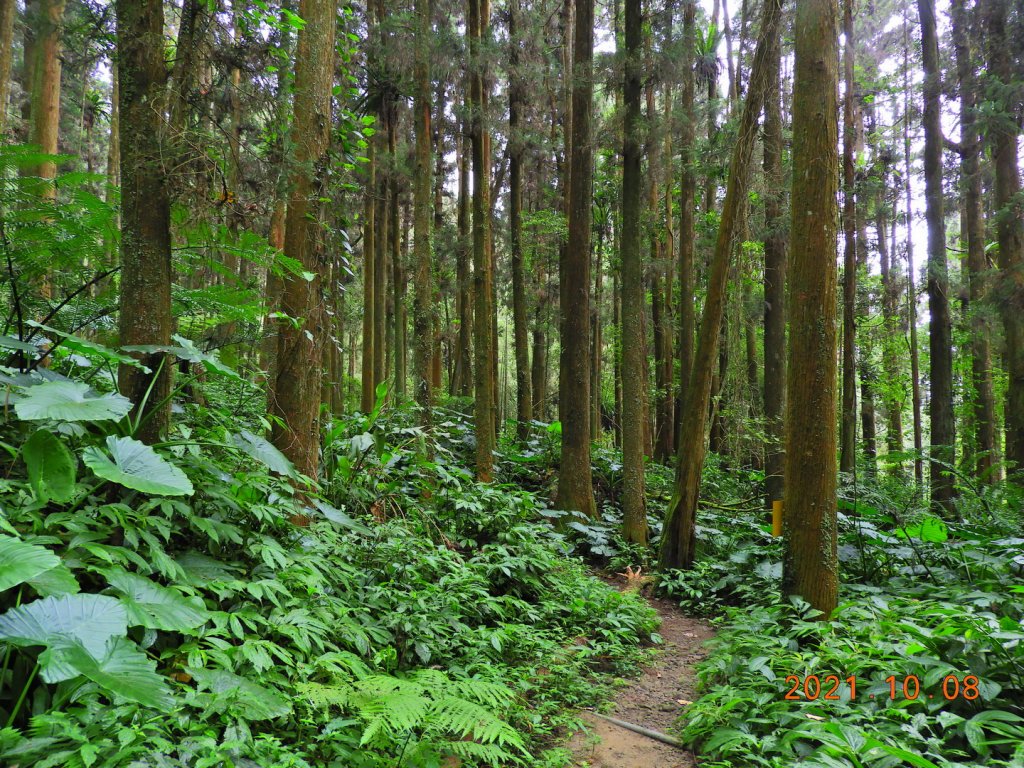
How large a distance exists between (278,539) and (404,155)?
13556 millimetres

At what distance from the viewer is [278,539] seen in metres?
3.81

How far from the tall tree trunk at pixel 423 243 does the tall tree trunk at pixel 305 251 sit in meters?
3.67

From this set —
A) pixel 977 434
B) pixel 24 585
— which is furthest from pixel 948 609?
pixel 977 434

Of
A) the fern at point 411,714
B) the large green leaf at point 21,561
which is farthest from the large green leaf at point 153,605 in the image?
the fern at point 411,714

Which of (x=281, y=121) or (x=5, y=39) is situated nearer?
(x=281, y=121)

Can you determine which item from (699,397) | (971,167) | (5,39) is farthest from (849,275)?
(5,39)

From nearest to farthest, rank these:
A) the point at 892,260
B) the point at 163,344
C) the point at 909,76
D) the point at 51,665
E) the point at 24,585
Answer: the point at 51,665 < the point at 24,585 < the point at 163,344 < the point at 909,76 < the point at 892,260

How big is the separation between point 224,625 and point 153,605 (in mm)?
406

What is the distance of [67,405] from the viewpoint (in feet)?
8.36

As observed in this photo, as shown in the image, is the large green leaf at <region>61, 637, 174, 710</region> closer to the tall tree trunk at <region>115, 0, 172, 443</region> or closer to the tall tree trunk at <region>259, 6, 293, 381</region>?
the tall tree trunk at <region>115, 0, 172, 443</region>

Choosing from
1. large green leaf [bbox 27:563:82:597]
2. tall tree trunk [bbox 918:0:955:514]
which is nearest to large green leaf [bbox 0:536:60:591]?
large green leaf [bbox 27:563:82:597]

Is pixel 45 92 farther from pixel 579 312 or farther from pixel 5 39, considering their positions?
pixel 579 312

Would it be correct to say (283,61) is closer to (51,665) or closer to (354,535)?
(354,535)

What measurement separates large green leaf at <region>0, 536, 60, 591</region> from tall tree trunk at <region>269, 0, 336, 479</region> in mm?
2323
